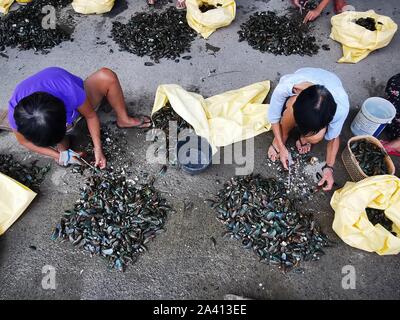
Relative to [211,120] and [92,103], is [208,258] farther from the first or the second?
[92,103]

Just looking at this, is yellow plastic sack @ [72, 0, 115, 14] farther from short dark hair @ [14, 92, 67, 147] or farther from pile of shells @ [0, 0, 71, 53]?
short dark hair @ [14, 92, 67, 147]

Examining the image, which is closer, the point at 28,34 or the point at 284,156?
the point at 284,156

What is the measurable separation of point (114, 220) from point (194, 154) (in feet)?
3.03

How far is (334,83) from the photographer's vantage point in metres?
2.57

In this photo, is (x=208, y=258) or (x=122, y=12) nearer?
(x=208, y=258)

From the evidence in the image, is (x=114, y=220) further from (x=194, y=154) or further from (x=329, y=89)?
(x=329, y=89)

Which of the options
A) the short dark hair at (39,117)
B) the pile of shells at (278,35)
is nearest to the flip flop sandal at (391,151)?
the pile of shells at (278,35)

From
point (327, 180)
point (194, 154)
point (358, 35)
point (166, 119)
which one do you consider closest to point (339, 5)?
point (358, 35)

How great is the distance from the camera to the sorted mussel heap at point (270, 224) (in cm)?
265

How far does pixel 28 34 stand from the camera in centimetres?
412

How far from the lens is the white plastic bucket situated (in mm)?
3041

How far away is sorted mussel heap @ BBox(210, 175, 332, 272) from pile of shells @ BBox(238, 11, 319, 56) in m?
1.87
